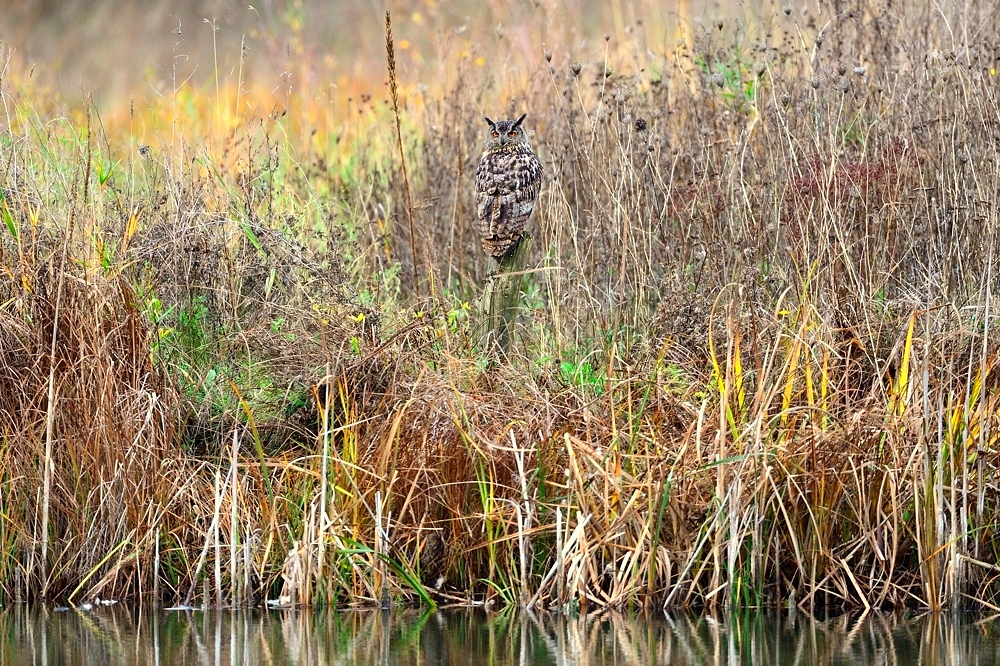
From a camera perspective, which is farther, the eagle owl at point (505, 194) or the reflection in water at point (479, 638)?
the eagle owl at point (505, 194)

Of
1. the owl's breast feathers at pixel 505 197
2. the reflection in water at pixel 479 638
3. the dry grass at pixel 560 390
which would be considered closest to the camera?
the reflection in water at pixel 479 638

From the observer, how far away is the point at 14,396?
5332 mm

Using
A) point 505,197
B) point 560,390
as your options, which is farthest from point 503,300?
point 560,390

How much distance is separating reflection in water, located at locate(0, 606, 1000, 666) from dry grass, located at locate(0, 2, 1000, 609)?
16 centimetres

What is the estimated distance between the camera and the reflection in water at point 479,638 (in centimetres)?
412

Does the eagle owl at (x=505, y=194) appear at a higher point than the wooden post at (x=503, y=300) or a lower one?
higher

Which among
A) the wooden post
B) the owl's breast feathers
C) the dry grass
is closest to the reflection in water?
the dry grass

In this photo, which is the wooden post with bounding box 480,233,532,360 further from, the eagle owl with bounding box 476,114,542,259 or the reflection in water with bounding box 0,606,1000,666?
the reflection in water with bounding box 0,606,1000,666

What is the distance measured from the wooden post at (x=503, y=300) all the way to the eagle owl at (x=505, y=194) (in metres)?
0.04

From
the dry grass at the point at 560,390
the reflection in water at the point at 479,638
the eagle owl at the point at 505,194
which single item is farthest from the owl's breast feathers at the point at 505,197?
the reflection in water at the point at 479,638

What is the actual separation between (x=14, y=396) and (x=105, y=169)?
1575 millimetres

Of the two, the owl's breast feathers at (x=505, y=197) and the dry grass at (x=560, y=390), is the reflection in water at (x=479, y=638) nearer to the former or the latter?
the dry grass at (x=560, y=390)

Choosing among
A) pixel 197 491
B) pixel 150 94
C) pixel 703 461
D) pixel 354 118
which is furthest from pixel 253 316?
pixel 150 94

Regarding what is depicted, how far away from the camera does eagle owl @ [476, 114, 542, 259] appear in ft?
19.4
